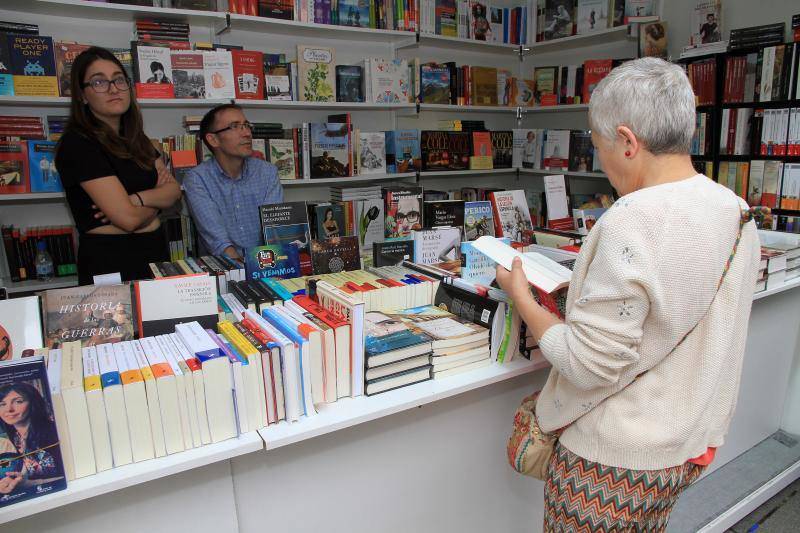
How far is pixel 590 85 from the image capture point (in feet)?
14.0

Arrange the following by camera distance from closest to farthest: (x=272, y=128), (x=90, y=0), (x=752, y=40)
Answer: (x=90, y=0) → (x=752, y=40) → (x=272, y=128)

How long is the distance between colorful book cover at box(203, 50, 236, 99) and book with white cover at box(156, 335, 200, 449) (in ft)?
8.44

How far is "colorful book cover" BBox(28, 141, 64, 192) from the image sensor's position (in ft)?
9.59

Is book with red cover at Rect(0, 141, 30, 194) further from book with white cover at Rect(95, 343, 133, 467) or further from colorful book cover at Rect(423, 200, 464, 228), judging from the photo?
book with white cover at Rect(95, 343, 133, 467)

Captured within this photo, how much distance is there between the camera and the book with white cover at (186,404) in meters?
1.14

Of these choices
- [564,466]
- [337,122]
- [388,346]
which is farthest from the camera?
[337,122]

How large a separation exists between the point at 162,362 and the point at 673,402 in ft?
3.56

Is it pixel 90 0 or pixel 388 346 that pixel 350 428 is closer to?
pixel 388 346

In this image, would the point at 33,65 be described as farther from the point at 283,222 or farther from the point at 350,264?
the point at 350,264

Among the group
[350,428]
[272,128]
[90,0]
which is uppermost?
[90,0]

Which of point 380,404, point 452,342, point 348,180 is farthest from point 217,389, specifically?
point 348,180

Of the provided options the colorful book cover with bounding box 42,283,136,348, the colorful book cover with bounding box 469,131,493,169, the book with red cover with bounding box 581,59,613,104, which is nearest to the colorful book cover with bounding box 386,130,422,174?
the colorful book cover with bounding box 469,131,493,169

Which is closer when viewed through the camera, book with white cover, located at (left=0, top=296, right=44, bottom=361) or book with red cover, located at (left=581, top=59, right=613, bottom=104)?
book with white cover, located at (left=0, top=296, right=44, bottom=361)

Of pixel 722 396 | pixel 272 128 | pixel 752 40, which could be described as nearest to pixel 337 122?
pixel 272 128
